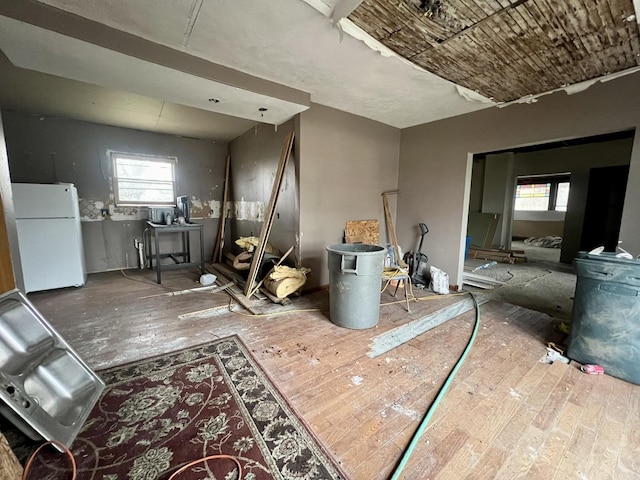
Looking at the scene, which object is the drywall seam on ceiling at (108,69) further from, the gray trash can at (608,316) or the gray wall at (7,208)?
the gray trash can at (608,316)

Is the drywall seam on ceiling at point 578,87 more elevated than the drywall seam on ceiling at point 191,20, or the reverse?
the drywall seam on ceiling at point 191,20

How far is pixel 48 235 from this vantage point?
3506 millimetres

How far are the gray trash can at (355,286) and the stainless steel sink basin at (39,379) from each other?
1.96m

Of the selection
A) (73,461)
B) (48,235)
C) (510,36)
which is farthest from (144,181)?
(510,36)

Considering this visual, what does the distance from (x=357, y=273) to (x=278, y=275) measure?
119 centimetres

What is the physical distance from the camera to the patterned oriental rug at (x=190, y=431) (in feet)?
4.03

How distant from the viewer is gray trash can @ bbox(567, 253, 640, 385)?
1.88 metres

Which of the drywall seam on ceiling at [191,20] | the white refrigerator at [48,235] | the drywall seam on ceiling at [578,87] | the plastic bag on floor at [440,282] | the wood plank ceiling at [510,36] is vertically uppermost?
the drywall seam on ceiling at [191,20]

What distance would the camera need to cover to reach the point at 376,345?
2.35 m

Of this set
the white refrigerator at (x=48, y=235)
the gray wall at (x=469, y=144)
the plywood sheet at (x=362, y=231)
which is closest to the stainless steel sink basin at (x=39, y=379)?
the white refrigerator at (x=48, y=235)

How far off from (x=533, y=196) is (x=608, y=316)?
10.5 metres

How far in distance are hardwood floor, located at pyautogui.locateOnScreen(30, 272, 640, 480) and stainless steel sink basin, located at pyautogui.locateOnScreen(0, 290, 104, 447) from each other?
0.44 meters

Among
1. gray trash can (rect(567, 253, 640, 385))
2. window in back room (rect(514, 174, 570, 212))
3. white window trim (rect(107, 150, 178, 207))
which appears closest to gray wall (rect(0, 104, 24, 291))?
white window trim (rect(107, 150, 178, 207))

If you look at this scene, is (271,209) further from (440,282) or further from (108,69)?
(440,282)
